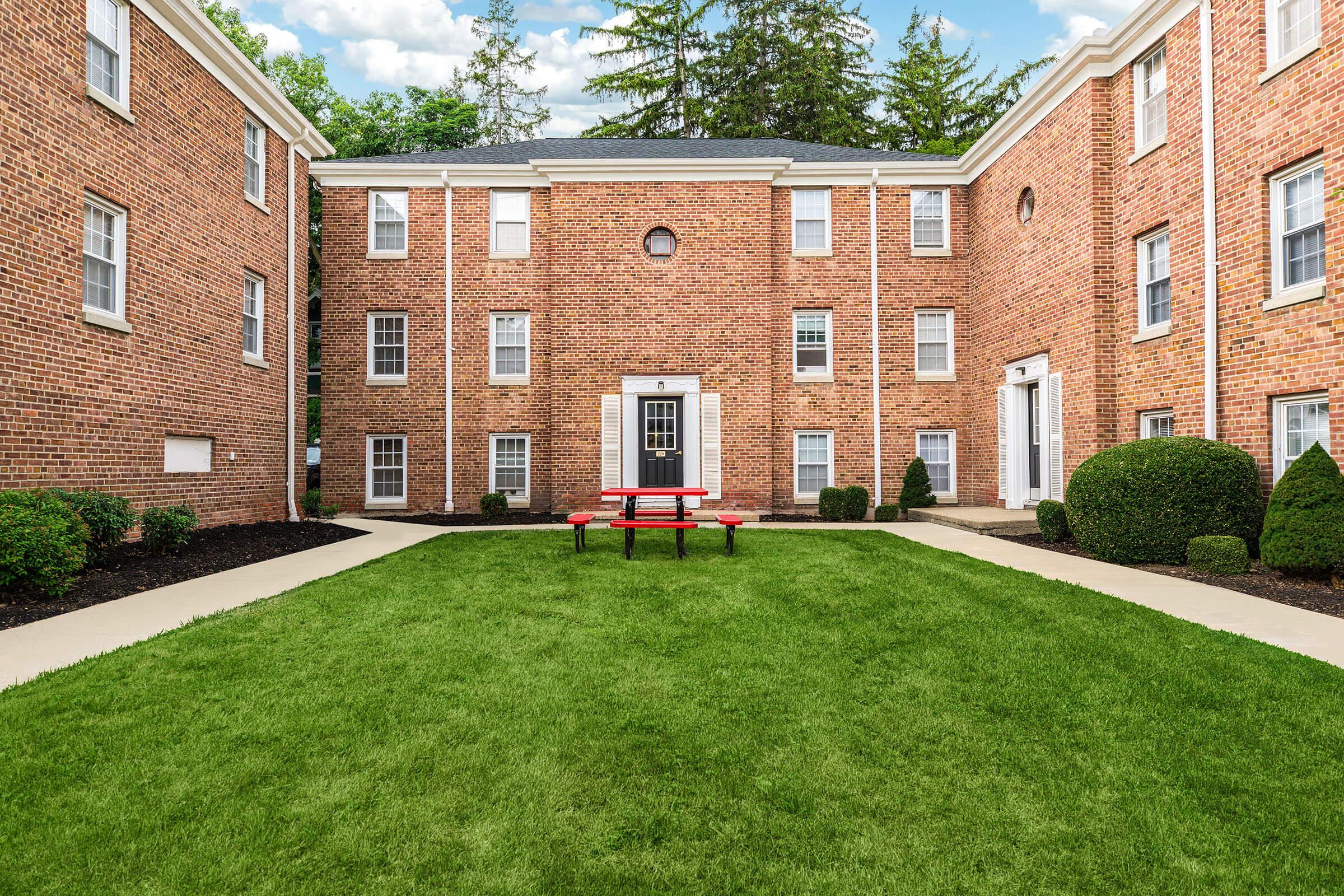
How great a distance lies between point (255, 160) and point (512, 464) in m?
7.71

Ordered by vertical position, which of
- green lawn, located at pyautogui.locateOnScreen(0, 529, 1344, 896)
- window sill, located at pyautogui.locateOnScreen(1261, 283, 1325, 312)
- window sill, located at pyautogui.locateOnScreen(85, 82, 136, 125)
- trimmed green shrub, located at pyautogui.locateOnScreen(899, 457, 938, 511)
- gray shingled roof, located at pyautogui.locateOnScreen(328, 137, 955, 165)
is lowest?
green lawn, located at pyautogui.locateOnScreen(0, 529, 1344, 896)

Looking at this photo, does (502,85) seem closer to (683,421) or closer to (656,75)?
(656,75)

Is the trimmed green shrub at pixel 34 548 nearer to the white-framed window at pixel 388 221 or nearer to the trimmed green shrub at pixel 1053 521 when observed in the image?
the white-framed window at pixel 388 221

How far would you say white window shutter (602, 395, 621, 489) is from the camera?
14867mm

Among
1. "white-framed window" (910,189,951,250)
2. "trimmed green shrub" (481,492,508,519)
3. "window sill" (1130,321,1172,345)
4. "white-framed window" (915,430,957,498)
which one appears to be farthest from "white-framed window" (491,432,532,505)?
"window sill" (1130,321,1172,345)

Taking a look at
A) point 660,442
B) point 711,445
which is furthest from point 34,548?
point 711,445

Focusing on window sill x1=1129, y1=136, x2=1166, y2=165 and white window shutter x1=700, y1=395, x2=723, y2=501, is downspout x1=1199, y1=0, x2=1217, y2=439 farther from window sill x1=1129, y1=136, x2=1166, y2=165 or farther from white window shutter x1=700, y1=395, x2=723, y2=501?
white window shutter x1=700, y1=395, x2=723, y2=501

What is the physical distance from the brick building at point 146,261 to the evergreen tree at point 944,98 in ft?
71.0

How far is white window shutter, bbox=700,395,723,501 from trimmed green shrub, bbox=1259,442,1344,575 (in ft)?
29.8

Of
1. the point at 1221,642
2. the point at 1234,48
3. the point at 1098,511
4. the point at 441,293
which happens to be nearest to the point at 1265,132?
the point at 1234,48

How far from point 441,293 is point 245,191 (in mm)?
4205

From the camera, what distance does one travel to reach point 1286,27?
888cm

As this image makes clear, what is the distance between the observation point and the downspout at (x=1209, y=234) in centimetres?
948

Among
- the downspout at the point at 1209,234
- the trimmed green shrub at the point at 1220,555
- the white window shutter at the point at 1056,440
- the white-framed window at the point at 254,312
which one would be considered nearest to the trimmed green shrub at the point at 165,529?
the white-framed window at the point at 254,312
